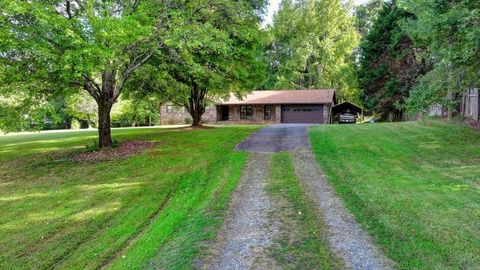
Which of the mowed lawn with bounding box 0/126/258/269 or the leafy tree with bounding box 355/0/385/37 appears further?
the leafy tree with bounding box 355/0/385/37

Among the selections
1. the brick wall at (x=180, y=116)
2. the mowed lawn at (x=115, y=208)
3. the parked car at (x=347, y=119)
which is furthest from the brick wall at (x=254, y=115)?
the mowed lawn at (x=115, y=208)

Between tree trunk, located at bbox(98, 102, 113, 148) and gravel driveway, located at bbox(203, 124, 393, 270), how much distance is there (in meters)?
7.44

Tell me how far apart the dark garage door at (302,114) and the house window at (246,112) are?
377 centimetres

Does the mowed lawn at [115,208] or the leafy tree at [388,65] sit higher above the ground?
the leafy tree at [388,65]

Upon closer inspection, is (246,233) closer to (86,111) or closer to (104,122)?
(104,122)

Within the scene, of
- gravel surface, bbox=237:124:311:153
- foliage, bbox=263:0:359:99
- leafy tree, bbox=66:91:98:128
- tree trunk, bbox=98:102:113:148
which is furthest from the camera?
foliage, bbox=263:0:359:99

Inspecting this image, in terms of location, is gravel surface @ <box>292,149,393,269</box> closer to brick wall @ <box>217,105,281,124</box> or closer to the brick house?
the brick house

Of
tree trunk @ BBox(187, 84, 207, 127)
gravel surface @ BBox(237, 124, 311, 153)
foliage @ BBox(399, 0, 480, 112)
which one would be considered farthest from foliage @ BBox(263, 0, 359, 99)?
foliage @ BBox(399, 0, 480, 112)

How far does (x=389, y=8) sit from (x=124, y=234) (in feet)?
98.6

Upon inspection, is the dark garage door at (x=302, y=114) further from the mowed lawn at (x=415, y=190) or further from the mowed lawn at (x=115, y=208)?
the mowed lawn at (x=115, y=208)

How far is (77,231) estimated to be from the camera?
7.57m

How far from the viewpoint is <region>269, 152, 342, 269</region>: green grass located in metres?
5.09

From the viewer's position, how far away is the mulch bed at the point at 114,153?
1416 cm

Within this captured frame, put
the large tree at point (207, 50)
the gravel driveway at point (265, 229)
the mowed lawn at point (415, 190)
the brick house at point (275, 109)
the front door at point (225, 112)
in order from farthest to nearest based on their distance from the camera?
the front door at point (225, 112) → the brick house at point (275, 109) → the large tree at point (207, 50) → the mowed lawn at point (415, 190) → the gravel driveway at point (265, 229)
